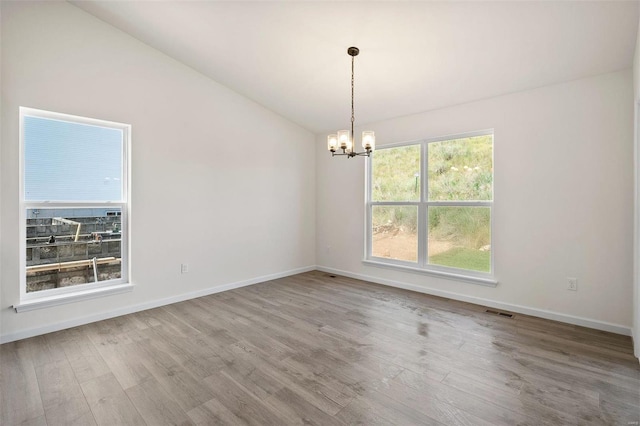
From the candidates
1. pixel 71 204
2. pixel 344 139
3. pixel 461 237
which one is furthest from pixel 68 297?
pixel 461 237

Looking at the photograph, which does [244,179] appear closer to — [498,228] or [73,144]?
[73,144]

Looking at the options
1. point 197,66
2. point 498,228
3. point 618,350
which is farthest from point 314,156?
point 618,350

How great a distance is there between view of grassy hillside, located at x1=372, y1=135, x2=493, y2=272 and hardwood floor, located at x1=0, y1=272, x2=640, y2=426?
87cm

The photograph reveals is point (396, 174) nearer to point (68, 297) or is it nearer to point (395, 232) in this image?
point (395, 232)

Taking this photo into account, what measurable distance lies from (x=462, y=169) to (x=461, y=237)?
92 centimetres

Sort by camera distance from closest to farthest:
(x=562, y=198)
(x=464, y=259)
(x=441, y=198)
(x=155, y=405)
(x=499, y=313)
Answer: (x=155, y=405), (x=562, y=198), (x=499, y=313), (x=464, y=259), (x=441, y=198)

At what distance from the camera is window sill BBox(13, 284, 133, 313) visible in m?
2.90

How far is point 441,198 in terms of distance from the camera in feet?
13.9

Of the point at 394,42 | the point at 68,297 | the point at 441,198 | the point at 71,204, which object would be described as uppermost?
the point at 394,42

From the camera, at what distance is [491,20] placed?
258 centimetres

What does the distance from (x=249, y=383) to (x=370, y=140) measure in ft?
7.74

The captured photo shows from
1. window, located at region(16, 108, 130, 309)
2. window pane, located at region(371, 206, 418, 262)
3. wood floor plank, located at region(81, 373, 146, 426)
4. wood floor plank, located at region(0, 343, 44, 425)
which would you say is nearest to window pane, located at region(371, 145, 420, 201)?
window pane, located at region(371, 206, 418, 262)

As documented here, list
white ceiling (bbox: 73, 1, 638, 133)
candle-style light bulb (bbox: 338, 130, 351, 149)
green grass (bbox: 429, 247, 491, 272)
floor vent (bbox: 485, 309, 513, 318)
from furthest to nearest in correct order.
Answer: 1. green grass (bbox: 429, 247, 491, 272)
2. floor vent (bbox: 485, 309, 513, 318)
3. candle-style light bulb (bbox: 338, 130, 351, 149)
4. white ceiling (bbox: 73, 1, 638, 133)

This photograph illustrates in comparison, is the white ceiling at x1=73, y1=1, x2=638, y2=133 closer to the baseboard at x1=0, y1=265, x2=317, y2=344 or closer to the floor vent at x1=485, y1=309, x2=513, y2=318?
the floor vent at x1=485, y1=309, x2=513, y2=318
